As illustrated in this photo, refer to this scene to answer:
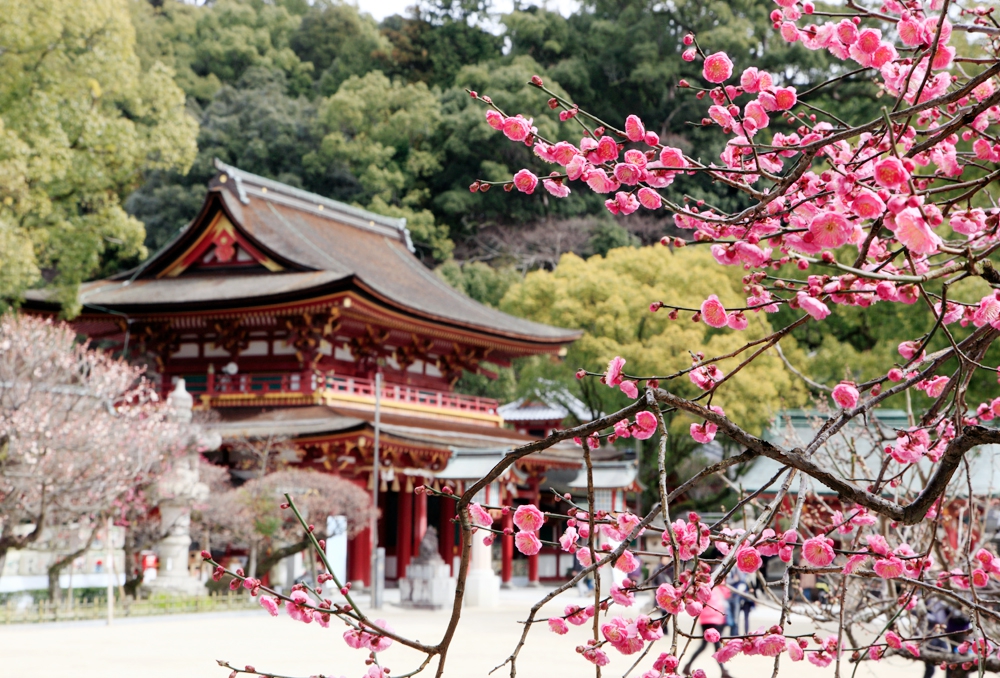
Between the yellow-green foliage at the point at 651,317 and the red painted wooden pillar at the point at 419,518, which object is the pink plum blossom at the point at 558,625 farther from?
the yellow-green foliage at the point at 651,317

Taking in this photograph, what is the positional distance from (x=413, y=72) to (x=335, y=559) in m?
33.7

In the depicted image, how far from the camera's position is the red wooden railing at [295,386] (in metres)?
22.9

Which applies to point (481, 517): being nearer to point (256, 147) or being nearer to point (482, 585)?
point (482, 585)

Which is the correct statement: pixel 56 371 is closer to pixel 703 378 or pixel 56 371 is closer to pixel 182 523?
pixel 182 523

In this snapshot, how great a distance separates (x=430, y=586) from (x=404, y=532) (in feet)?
11.5

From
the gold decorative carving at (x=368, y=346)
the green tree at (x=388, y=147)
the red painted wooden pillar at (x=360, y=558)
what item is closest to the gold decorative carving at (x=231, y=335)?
the gold decorative carving at (x=368, y=346)

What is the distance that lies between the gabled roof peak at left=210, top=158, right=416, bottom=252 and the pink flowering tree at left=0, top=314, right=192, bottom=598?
8.39 metres

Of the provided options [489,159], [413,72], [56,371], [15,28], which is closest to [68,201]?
[15,28]

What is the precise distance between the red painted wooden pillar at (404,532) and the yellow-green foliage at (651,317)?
20.0 ft

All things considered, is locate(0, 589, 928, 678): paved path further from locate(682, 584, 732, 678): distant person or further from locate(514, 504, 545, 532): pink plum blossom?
locate(514, 504, 545, 532): pink plum blossom

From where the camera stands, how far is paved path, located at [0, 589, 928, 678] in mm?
10773

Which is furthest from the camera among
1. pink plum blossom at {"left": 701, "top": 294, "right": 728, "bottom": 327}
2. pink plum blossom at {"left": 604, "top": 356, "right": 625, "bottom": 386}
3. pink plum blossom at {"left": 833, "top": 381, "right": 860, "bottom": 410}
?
pink plum blossom at {"left": 833, "top": 381, "right": 860, "bottom": 410}

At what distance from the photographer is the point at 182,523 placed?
A: 18.3 meters

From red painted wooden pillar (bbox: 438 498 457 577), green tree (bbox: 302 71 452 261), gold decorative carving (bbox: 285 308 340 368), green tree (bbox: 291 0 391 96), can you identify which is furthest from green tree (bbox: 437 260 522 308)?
green tree (bbox: 291 0 391 96)
